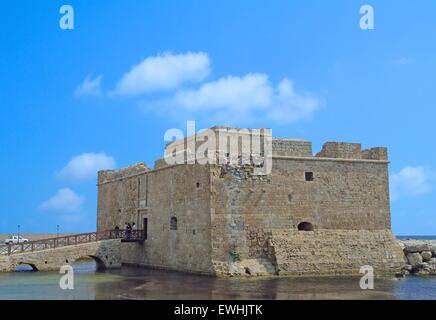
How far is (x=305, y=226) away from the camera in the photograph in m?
20.2

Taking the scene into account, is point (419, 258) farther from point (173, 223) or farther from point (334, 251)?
point (173, 223)

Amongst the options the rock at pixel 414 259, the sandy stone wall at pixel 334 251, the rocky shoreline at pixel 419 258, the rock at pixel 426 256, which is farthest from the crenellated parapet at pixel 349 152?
the rock at pixel 426 256

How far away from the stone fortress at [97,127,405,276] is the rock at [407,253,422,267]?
85cm

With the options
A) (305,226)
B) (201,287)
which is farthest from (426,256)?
(201,287)

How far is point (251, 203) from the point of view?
63.1 feet

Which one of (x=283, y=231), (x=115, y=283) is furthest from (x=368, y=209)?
(x=115, y=283)

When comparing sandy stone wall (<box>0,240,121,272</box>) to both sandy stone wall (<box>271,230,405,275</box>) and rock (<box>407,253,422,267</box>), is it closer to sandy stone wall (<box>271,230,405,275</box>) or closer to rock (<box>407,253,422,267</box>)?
sandy stone wall (<box>271,230,405,275</box>)

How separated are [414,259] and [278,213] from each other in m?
6.68

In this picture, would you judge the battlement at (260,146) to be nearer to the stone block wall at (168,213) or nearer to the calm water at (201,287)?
the stone block wall at (168,213)

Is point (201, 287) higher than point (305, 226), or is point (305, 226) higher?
point (305, 226)

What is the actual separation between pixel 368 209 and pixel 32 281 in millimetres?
13063

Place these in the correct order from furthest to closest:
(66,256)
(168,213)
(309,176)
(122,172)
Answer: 1. (122,172)
2. (66,256)
3. (168,213)
4. (309,176)

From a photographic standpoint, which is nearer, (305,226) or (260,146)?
(305,226)
